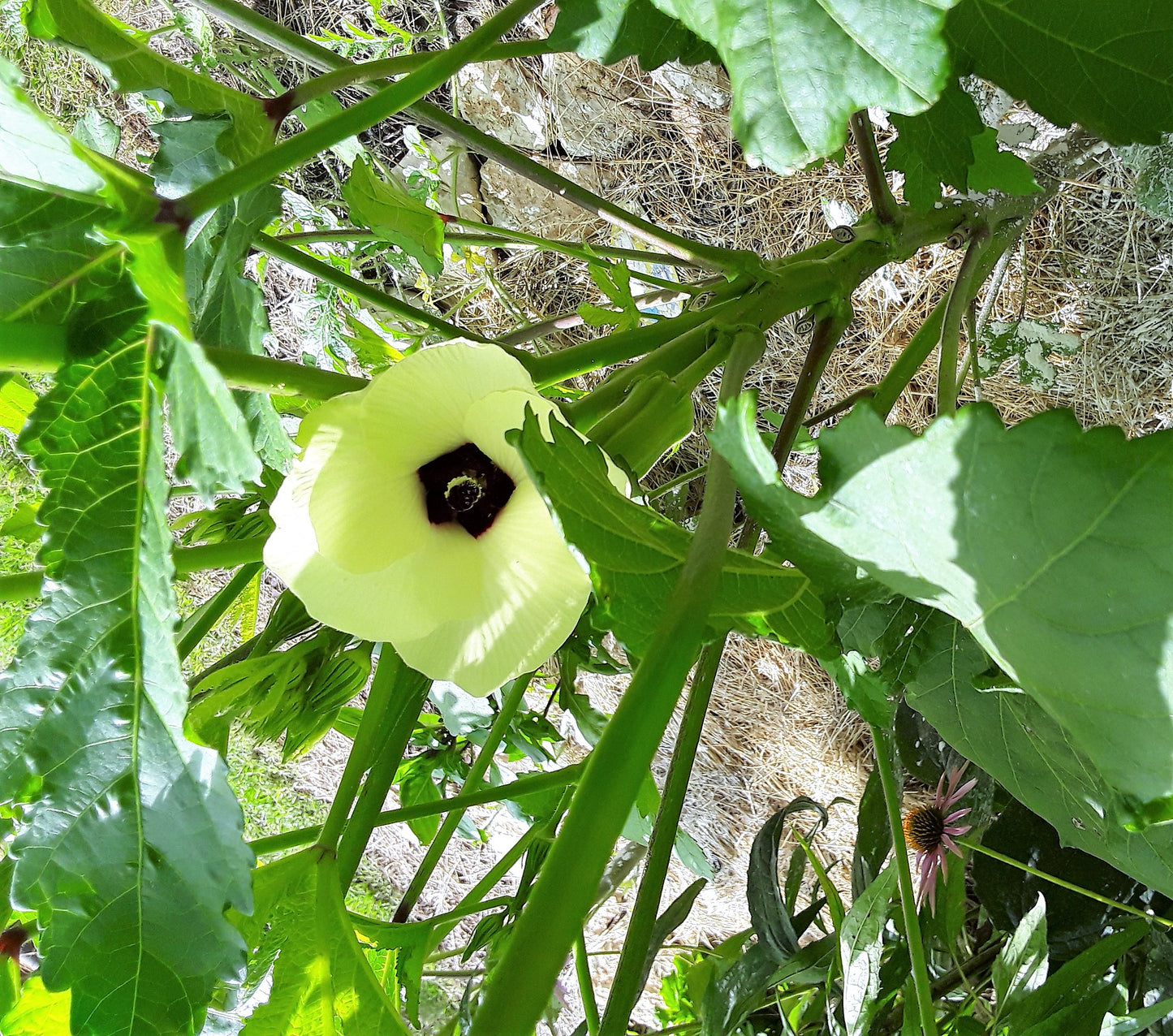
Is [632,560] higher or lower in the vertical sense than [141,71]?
lower

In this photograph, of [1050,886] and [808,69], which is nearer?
[808,69]

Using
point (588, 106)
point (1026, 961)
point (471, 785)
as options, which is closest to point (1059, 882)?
point (1026, 961)

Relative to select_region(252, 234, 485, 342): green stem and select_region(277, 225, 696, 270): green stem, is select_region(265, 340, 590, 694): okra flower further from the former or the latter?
select_region(277, 225, 696, 270): green stem

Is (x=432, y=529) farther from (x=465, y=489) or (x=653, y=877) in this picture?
(x=653, y=877)

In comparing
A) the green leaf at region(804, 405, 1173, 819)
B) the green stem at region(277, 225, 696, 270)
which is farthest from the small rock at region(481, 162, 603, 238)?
the green leaf at region(804, 405, 1173, 819)

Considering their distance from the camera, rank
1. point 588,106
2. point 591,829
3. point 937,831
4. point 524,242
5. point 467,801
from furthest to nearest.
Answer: point 588,106, point 937,831, point 524,242, point 467,801, point 591,829

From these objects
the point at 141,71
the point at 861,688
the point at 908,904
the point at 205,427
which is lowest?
the point at 908,904

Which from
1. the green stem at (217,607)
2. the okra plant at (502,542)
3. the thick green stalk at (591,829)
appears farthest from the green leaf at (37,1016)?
the thick green stalk at (591,829)
